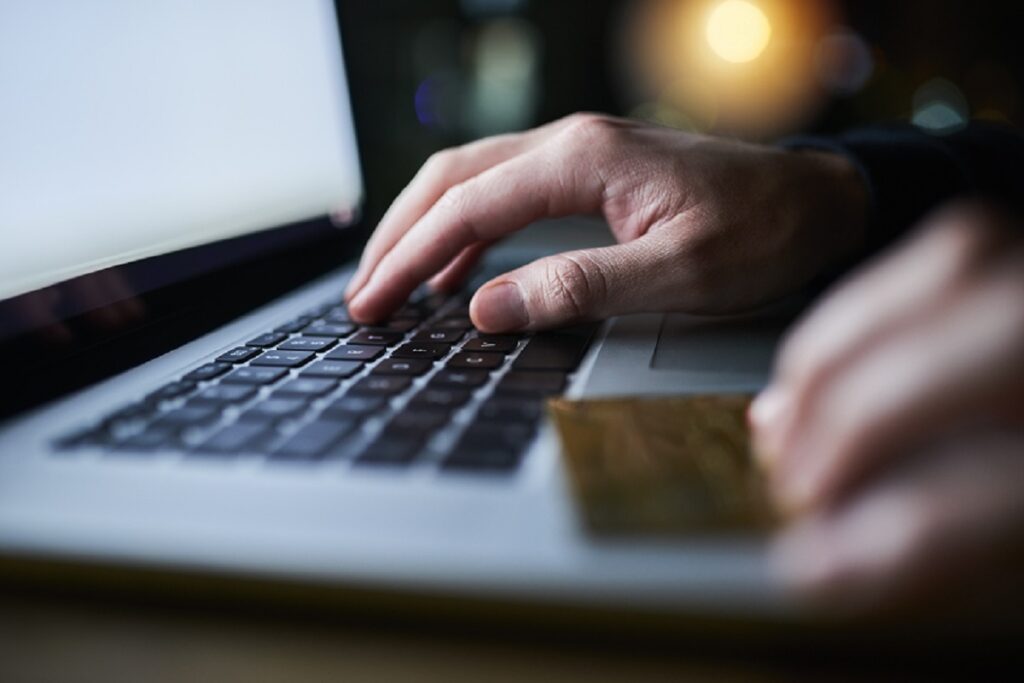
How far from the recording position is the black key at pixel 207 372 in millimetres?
493

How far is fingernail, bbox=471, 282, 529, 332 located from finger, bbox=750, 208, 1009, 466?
0.95 feet

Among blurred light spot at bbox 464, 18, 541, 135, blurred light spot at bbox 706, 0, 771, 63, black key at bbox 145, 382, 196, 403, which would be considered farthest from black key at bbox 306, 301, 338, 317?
blurred light spot at bbox 706, 0, 771, 63

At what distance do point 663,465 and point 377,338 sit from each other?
1.10 feet

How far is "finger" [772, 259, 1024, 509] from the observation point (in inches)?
9.3

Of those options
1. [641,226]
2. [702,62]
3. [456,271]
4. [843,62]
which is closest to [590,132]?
[641,226]

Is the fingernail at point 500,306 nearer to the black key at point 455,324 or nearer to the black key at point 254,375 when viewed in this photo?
the black key at point 455,324

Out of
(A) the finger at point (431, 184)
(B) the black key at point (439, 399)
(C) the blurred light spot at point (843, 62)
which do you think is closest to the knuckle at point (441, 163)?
(A) the finger at point (431, 184)

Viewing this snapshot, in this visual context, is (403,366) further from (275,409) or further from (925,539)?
(925,539)

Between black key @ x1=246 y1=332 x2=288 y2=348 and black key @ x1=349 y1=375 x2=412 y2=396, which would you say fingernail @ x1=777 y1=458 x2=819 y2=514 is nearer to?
black key @ x1=349 y1=375 x2=412 y2=396

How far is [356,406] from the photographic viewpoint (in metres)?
0.42

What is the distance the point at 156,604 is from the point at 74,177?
38 centimetres

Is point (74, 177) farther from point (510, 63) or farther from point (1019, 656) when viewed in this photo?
point (510, 63)

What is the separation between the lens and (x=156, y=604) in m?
0.28

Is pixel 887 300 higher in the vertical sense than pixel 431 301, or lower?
higher
